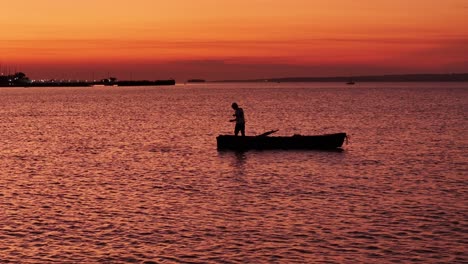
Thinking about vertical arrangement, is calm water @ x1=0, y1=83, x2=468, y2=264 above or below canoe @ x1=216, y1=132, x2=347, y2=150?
below

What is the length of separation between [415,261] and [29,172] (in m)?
22.8

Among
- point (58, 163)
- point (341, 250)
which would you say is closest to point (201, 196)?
point (341, 250)

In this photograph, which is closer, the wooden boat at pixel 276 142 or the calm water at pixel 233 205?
the calm water at pixel 233 205

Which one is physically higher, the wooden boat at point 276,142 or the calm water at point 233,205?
the wooden boat at point 276,142

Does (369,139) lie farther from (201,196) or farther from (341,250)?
(341,250)

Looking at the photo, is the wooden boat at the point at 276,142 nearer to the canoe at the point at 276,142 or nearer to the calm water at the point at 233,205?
the canoe at the point at 276,142

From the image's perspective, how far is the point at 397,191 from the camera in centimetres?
2797

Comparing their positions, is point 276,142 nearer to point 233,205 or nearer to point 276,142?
point 276,142

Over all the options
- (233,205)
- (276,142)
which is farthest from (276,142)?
(233,205)

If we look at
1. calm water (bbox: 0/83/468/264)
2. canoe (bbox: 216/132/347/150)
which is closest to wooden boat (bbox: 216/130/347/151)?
canoe (bbox: 216/132/347/150)

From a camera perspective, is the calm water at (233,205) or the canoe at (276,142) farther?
the canoe at (276,142)

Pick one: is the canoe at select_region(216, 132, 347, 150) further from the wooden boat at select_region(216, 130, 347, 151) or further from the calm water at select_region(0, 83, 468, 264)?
the calm water at select_region(0, 83, 468, 264)

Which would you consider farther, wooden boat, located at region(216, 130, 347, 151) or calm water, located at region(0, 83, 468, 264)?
wooden boat, located at region(216, 130, 347, 151)

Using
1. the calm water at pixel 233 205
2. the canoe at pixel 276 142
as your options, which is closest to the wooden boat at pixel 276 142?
the canoe at pixel 276 142
